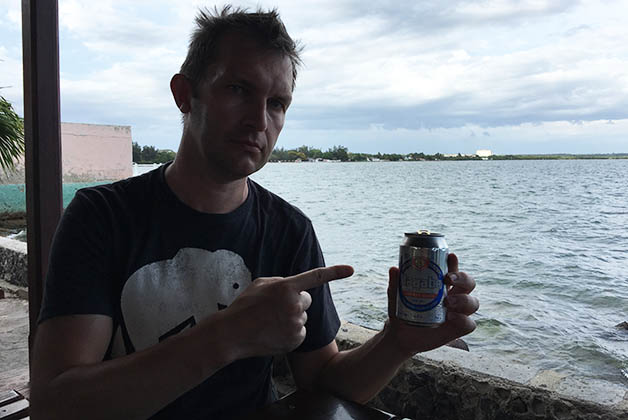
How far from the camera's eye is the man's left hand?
1007 millimetres

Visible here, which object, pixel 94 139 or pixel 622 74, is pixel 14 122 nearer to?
pixel 94 139

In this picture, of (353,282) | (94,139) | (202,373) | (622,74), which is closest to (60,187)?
(202,373)

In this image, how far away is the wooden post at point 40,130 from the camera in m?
1.97

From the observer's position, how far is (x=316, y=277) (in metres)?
0.88

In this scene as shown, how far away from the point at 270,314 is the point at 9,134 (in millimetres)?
3325

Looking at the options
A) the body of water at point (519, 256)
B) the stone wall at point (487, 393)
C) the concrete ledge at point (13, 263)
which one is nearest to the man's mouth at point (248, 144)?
the stone wall at point (487, 393)

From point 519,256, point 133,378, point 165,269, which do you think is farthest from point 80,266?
point 519,256

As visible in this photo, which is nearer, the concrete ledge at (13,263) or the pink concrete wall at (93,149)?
the concrete ledge at (13,263)

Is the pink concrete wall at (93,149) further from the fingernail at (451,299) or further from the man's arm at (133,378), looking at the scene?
the fingernail at (451,299)

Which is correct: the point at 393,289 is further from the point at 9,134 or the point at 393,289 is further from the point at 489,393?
the point at 9,134

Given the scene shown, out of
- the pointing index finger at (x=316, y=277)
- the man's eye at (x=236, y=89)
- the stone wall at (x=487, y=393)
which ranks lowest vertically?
the stone wall at (x=487, y=393)

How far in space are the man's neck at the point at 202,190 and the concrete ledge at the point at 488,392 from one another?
1070 mm

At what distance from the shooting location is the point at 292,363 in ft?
4.36

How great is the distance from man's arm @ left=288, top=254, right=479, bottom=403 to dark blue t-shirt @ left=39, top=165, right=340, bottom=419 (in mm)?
64
